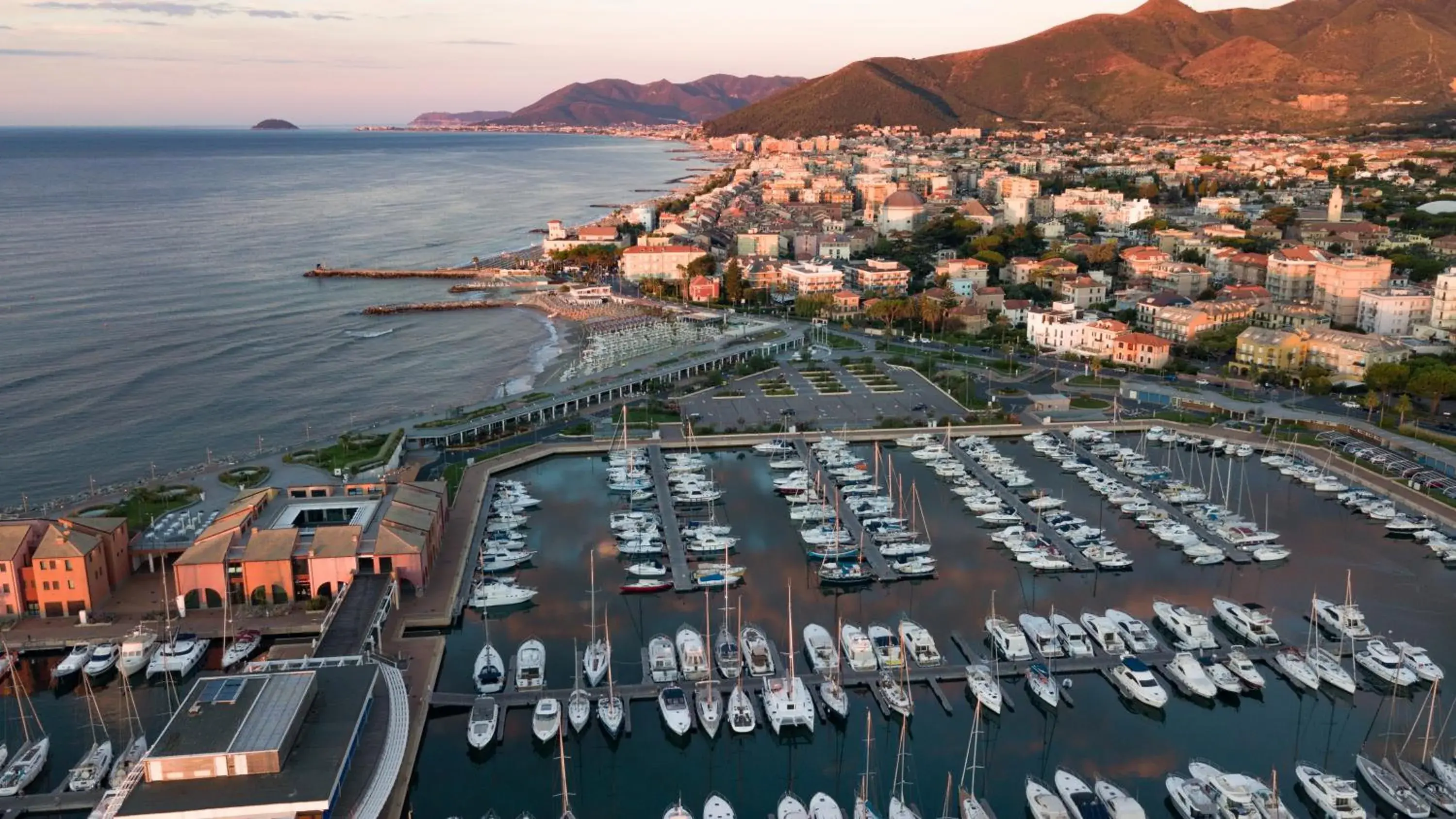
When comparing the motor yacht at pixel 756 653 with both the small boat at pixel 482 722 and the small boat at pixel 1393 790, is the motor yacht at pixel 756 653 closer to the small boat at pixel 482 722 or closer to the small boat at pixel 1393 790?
the small boat at pixel 482 722

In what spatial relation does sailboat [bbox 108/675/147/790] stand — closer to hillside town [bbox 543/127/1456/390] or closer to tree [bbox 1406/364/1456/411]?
hillside town [bbox 543/127/1456/390]

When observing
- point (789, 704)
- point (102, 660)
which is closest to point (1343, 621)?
point (789, 704)

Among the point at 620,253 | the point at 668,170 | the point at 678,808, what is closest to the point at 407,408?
the point at 678,808

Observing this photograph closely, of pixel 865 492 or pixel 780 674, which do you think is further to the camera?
pixel 865 492

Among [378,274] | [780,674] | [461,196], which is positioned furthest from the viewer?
[461,196]

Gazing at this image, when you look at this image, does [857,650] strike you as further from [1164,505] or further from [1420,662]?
[1164,505]

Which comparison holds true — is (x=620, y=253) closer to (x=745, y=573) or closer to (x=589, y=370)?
(x=589, y=370)
